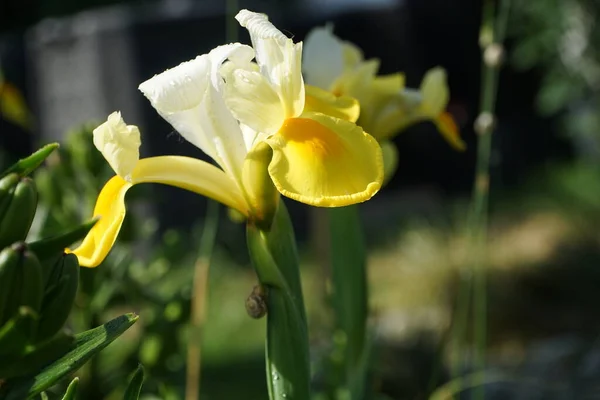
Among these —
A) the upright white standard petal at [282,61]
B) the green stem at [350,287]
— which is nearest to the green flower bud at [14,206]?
the upright white standard petal at [282,61]

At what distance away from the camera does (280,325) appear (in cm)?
59

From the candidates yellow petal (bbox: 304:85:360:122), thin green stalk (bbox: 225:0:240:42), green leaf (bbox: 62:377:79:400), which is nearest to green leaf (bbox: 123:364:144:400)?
green leaf (bbox: 62:377:79:400)

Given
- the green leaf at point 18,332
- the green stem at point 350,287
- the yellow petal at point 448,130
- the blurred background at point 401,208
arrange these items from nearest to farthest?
the green leaf at point 18,332
the green stem at point 350,287
the yellow petal at point 448,130
the blurred background at point 401,208

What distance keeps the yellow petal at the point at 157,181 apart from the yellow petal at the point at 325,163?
6 centimetres

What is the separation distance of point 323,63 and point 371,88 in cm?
6

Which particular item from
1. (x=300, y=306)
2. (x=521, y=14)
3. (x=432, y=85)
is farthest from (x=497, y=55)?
(x=521, y=14)

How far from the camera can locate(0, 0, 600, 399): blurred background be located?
40.3 inches

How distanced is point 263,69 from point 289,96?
0.04 m

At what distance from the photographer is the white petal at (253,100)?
0.58 meters

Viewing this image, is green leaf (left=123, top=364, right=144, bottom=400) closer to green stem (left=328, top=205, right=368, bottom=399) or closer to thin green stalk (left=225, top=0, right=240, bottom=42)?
green stem (left=328, top=205, right=368, bottom=399)

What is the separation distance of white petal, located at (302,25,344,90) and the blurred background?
98mm

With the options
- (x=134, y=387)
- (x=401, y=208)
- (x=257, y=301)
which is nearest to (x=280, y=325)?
(x=257, y=301)

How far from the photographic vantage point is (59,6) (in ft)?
23.3

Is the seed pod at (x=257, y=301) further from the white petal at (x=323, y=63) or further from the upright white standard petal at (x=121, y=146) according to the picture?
the white petal at (x=323, y=63)
